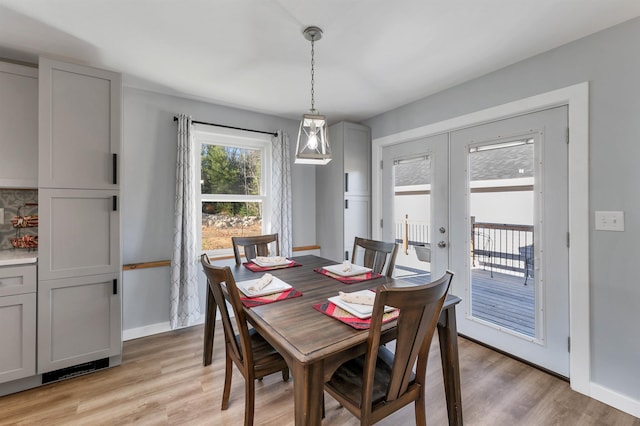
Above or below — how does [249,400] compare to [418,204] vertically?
below

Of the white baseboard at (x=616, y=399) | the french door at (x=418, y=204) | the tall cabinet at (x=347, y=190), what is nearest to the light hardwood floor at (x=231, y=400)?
the white baseboard at (x=616, y=399)

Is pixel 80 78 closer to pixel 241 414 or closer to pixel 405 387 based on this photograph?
pixel 241 414

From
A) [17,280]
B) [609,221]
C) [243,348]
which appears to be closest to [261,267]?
[243,348]

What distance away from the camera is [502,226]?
2.44 metres

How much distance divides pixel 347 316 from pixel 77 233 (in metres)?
2.16

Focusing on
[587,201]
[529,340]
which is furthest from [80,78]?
[529,340]

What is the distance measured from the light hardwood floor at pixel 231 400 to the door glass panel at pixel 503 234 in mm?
422

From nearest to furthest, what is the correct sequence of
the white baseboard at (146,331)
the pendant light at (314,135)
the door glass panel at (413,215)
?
the pendant light at (314,135) → the white baseboard at (146,331) → the door glass panel at (413,215)

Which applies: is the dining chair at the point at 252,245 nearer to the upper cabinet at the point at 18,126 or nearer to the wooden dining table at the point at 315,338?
the wooden dining table at the point at 315,338

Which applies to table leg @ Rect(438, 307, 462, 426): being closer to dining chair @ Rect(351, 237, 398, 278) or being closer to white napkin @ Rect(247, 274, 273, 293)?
dining chair @ Rect(351, 237, 398, 278)

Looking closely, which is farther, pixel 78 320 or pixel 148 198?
pixel 148 198

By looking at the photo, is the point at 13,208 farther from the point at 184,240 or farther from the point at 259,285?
the point at 259,285

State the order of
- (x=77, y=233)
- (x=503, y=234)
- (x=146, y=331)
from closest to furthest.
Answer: (x=77, y=233) → (x=503, y=234) → (x=146, y=331)

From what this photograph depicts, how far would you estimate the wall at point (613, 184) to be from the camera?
1.77 meters
